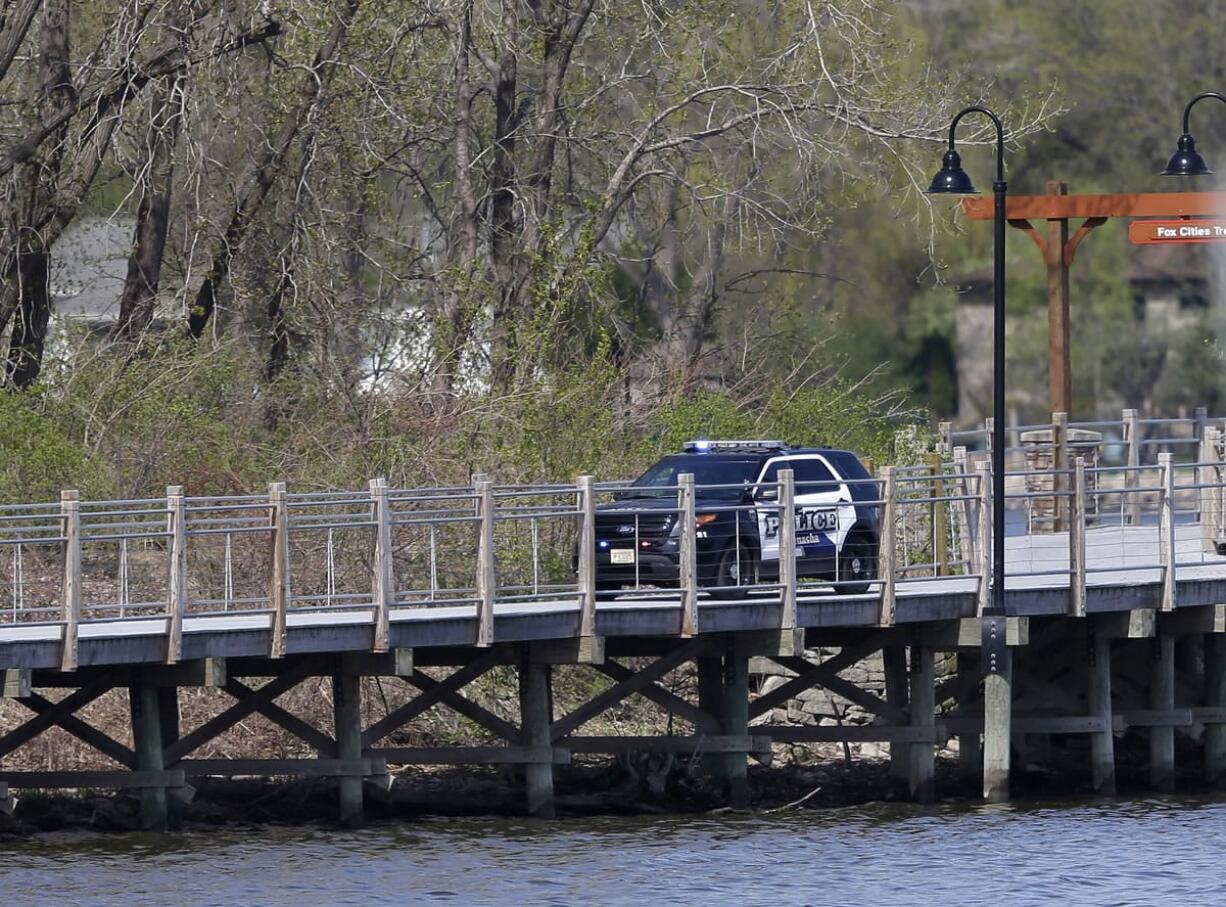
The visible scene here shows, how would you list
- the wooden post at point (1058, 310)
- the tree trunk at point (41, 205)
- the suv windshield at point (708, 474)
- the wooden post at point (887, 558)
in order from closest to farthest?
the wooden post at point (887, 558)
the suv windshield at point (708, 474)
the wooden post at point (1058, 310)
the tree trunk at point (41, 205)

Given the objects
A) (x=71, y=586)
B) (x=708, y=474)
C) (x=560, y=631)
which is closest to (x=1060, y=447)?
(x=708, y=474)

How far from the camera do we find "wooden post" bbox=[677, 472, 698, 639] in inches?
871

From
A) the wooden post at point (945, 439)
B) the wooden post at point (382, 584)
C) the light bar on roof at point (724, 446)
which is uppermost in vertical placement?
the wooden post at point (945, 439)

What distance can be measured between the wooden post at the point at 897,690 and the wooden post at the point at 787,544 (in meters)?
2.71

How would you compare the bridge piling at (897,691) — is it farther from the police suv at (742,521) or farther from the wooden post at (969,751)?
the police suv at (742,521)

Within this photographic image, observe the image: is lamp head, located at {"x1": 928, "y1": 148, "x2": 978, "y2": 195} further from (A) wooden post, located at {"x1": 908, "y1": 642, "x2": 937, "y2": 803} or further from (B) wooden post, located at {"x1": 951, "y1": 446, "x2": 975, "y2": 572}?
(A) wooden post, located at {"x1": 908, "y1": 642, "x2": 937, "y2": 803}

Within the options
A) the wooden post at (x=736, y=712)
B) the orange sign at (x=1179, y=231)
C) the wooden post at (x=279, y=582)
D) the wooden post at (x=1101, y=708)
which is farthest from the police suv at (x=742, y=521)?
the orange sign at (x=1179, y=231)

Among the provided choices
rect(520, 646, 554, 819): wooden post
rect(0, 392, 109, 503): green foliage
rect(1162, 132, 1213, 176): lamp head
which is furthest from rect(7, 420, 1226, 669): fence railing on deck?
rect(1162, 132, 1213, 176): lamp head

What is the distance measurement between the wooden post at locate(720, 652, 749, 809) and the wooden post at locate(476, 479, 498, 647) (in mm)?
3036

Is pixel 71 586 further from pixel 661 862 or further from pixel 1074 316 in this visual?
pixel 1074 316

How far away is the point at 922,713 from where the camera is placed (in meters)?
24.5

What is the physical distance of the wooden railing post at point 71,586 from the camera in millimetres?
19328

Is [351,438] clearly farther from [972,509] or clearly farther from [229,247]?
[972,509]

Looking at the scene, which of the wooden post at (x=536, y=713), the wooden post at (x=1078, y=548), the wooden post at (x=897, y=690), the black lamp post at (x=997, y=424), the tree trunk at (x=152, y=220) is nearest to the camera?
the wooden post at (x=536, y=713)
